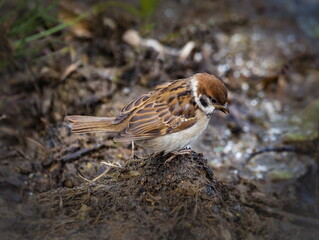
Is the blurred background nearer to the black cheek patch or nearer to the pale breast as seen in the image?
the pale breast

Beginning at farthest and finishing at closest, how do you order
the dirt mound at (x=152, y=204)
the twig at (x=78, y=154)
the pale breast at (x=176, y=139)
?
the twig at (x=78, y=154)
the pale breast at (x=176, y=139)
the dirt mound at (x=152, y=204)

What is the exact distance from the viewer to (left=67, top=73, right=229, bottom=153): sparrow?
4.83m

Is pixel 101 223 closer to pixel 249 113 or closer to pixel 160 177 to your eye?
pixel 160 177

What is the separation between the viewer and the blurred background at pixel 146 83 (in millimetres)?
5898

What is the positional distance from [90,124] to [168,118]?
0.84 metres

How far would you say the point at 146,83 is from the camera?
7.35 metres

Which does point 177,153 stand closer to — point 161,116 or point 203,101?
point 161,116

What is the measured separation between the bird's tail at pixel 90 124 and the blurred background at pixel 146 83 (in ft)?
2.44

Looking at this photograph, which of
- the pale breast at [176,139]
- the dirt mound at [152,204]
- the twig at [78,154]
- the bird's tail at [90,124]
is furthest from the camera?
the twig at [78,154]

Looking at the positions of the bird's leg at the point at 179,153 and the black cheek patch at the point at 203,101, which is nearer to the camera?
the bird's leg at the point at 179,153

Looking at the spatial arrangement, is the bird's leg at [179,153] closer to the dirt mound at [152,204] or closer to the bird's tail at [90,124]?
the dirt mound at [152,204]

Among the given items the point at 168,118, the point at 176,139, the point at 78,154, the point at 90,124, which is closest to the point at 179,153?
the point at 176,139

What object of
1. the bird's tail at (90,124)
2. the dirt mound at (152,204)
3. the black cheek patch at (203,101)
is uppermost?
the black cheek patch at (203,101)

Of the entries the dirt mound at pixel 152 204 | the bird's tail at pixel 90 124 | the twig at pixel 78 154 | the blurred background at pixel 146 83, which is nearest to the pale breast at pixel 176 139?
the dirt mound at pixel 152 204
